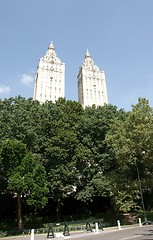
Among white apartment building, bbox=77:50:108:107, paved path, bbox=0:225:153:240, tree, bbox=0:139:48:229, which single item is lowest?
paved path, bbox=0:225:153:240

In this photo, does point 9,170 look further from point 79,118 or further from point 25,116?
point 79,118

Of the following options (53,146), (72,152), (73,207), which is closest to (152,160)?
(72,152)

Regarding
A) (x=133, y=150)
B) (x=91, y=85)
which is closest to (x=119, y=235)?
(x=133, y=150)

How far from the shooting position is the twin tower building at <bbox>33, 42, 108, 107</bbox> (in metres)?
115

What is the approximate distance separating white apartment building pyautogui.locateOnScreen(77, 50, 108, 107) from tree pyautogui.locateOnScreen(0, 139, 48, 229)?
9273 cm

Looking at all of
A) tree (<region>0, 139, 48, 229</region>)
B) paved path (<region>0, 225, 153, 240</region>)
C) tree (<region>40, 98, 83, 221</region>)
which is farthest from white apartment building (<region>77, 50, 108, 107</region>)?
paved path (<region>0, 225, 153, 240</region>)

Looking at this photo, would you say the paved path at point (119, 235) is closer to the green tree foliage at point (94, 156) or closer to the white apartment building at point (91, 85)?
the green tree foliage at point (94, 156)

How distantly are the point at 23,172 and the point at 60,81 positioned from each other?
102104mm

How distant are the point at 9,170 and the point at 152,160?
14585 mm

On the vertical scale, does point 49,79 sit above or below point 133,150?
above

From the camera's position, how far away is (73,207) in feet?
104

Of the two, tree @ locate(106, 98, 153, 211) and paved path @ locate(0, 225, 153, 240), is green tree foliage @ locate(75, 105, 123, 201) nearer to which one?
tree @ locate(106, 98, 153, 211)

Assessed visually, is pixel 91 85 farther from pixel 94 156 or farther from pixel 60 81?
pixel 94 156

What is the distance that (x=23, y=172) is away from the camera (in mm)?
21781
